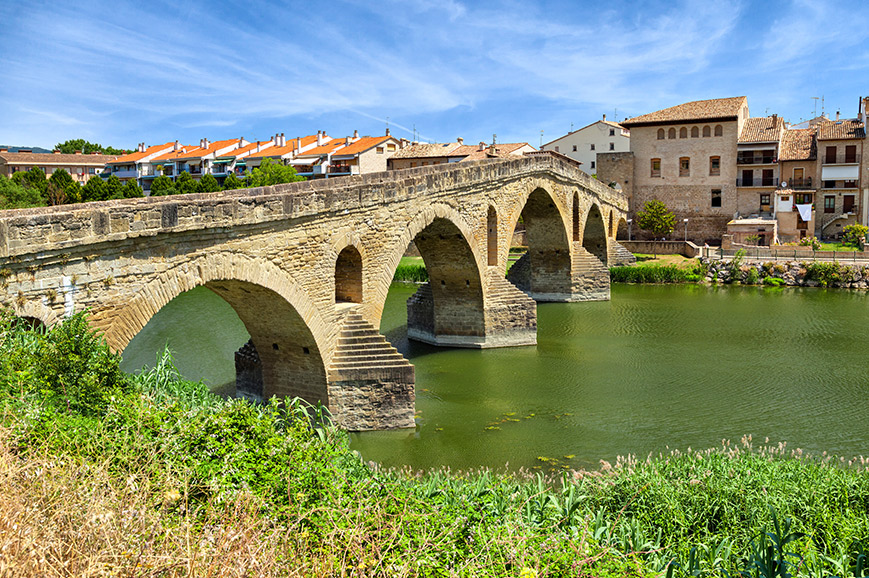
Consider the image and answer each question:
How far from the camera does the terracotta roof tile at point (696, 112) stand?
46250 mm

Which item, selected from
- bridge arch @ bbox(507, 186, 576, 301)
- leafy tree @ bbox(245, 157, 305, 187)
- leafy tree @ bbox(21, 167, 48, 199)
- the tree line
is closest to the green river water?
bridge arch @ bbox(507, 186, 576, 301)

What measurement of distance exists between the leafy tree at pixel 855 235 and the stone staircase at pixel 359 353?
34.1 m

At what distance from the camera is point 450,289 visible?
2338cm

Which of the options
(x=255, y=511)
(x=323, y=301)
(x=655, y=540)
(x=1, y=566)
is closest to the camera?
(x=1, y=566)

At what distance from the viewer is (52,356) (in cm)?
812

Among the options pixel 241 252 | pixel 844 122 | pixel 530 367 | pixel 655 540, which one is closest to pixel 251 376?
pixel 241 252

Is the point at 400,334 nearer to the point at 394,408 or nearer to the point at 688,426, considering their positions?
the point at 394,408

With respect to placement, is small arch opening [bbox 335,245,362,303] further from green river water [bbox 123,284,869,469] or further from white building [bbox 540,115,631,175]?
white building [bbox 540,115,631,175]

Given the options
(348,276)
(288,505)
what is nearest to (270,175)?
(348,276)

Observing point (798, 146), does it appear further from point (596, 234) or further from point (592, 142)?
point (596, 234)

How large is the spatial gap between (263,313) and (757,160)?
40202mm

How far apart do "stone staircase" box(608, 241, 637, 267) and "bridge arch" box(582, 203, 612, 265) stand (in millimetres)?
1005

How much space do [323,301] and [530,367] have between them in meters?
7.81

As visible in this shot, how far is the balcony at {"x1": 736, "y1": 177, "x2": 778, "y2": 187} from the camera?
45.6m
